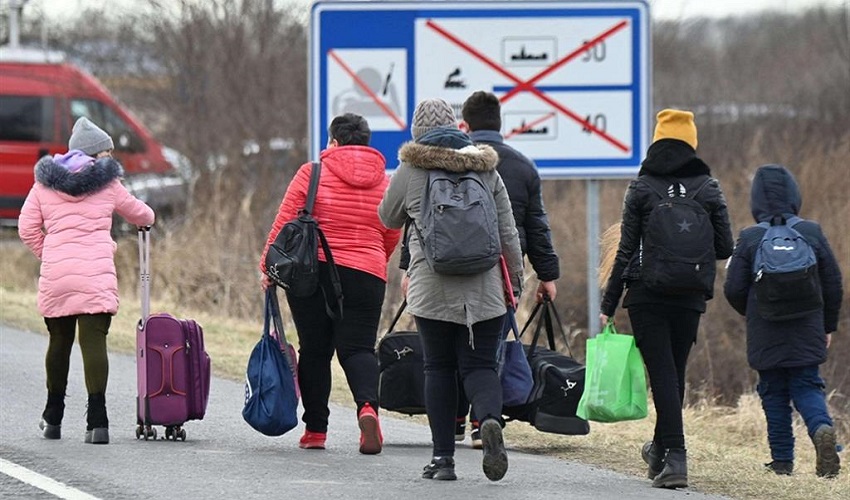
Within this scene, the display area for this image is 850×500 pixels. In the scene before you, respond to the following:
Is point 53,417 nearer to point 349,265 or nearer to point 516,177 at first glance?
point 349,265

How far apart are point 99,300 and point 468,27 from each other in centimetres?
650

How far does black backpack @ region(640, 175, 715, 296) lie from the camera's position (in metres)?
7.83

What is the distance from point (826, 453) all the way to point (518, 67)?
242 inches

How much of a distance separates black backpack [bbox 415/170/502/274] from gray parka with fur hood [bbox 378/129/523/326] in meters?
0.08

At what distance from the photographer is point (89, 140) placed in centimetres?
895

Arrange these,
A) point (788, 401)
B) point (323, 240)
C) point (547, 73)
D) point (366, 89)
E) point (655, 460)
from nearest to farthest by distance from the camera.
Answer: point (655, 460), point (323, 240), point (788, 401), point (366, 89), point (547, 73)

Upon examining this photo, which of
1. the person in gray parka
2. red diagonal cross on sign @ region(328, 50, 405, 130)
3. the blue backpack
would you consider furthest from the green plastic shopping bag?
red diagonal cross on sign @ region(328, 50, 405, 130)

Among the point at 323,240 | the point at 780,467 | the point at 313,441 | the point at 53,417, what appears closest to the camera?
the point at 323,240

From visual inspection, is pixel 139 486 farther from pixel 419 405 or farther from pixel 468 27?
pixel 468 27

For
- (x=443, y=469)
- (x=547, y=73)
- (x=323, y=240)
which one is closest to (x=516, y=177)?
(x=323, y=240)

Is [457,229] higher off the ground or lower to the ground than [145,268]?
higher

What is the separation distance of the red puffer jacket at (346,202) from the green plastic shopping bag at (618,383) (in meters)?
1.21

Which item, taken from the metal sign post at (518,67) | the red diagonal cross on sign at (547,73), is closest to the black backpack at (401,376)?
the metal sign post at (518,67)

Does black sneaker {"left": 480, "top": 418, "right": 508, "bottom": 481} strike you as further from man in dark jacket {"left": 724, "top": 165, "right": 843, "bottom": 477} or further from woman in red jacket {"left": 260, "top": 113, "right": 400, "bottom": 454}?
man in dark jacket {"left": 724, "top": 165, "right": 843, "bottom": 477}
